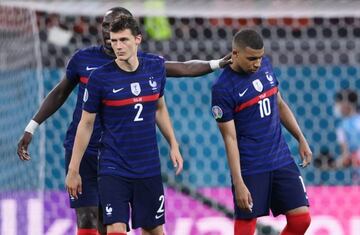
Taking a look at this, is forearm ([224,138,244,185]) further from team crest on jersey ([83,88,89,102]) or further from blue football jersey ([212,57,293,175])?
team crest on jersey ([83,88,89,102])

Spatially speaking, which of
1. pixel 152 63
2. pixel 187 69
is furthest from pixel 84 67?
pixel 187 69

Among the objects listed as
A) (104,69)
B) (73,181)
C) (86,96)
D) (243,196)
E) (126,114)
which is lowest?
(243,196)

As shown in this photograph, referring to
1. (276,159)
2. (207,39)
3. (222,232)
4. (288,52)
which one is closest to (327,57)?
(288,52)

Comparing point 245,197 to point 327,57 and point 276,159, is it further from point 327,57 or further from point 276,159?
point 327,57

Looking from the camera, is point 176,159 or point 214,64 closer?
point 176,159

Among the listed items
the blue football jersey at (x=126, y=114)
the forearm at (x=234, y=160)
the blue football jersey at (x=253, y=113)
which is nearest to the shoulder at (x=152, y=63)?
the blue football jersey at (x=126, y=114)

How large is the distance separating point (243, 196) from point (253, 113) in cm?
49

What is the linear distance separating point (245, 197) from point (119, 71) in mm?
1042

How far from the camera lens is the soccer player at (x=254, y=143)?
7.51 metres

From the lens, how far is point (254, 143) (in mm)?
7648

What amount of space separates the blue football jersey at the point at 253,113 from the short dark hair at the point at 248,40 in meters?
0.23

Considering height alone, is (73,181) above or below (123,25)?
below

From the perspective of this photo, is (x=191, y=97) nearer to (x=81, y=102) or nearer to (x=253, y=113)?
→ (x=81, y=102)

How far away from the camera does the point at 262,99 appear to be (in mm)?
7582
